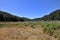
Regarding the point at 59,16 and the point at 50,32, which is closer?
the point at 50,32

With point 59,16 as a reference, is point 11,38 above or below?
below

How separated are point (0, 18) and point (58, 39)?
52492 mm

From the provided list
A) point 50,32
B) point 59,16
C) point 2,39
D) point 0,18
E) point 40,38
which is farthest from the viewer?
point 59,16

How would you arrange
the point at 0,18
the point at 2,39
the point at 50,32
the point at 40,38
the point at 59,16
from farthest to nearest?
the point at 59,16 < the point at 0,18 < the point at 50,32 < the point at 40,38 < the point at 2,39

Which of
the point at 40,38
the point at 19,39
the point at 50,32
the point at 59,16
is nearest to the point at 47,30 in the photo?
the point at 50,32

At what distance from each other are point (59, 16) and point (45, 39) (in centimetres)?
6071

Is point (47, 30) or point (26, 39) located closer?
point (26, 39)

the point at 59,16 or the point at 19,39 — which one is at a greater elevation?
the point at 59,16

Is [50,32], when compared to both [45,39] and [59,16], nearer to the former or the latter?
[45,39]

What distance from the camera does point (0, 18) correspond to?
64250 mm

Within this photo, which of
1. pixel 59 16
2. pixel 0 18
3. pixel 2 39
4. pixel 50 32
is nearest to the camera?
pixel 2 39

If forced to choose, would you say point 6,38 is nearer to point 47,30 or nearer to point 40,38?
point 40,38

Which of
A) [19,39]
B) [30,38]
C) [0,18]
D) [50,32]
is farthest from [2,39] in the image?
[0,18]

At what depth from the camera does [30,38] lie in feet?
45.0
